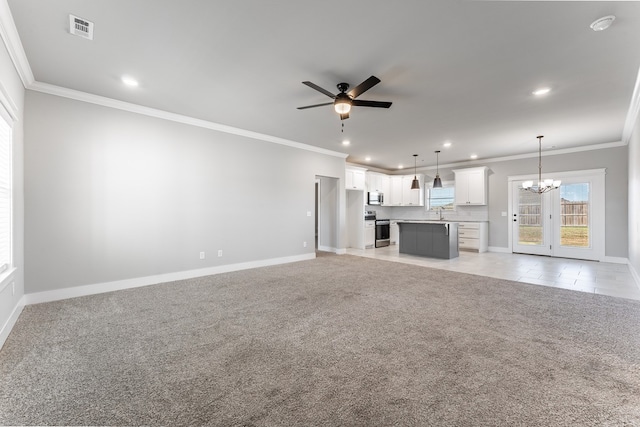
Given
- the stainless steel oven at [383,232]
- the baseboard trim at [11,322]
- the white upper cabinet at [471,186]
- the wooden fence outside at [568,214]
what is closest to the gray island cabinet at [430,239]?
the stainless steel oven at [383,232]

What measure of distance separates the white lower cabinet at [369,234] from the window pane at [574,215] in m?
4.81

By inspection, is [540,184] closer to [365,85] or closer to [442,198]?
[442,198]

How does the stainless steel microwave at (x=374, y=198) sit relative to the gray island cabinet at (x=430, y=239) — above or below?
above

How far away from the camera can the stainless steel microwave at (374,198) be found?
8883mm

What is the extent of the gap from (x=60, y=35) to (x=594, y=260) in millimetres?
10162

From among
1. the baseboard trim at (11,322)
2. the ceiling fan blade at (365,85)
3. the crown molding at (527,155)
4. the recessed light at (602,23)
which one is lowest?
the baseboard trim at (11,322)

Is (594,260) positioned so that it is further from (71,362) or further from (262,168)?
(71,362)

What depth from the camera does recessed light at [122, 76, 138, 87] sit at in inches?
133

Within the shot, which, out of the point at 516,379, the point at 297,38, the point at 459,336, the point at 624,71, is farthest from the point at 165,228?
the point at 624,71

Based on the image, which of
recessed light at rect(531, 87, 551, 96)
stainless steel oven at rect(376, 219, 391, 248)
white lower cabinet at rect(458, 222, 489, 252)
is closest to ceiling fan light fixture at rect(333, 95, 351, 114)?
recessed light at rect(531, 87, 551, 96)

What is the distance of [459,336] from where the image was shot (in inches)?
101

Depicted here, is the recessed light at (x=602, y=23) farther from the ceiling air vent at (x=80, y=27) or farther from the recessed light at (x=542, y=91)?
the ceiling air vent at (x=80, y=27)

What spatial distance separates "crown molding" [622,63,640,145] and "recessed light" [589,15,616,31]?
1.47 meters

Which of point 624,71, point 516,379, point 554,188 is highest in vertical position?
point 624,71
